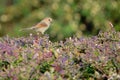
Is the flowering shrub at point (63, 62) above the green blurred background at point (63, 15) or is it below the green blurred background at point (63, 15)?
below

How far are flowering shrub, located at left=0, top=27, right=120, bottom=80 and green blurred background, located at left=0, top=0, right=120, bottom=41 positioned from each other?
6647 millimetres

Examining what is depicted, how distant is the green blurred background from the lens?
12.0 meters

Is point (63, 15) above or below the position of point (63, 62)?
above

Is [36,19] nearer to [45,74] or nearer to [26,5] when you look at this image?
[26,5]

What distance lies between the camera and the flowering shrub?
4301mm

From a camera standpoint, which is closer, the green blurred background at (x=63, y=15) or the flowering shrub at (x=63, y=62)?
the flowering shrub at (x=63, y=62)

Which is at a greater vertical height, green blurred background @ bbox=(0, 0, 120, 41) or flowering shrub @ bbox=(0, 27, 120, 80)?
green blurred background @ bbox=(0, 0, 120, 41)

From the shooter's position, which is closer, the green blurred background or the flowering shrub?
the flowering shrub

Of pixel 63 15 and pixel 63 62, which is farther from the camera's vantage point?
pixel 63 15

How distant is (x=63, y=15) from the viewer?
40.0 ft

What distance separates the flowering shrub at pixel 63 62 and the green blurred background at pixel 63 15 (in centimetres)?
665

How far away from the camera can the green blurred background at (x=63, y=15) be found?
39.2 ft

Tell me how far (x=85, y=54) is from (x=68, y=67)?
35cm

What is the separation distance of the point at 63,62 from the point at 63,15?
773 cm
